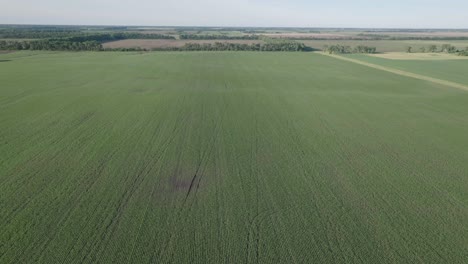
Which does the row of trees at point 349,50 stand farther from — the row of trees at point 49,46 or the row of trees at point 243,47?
the row of trees at point 49,46

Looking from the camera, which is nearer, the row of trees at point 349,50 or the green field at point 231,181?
the green field at point 231,181

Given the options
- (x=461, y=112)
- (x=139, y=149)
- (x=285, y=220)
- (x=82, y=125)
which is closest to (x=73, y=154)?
(x=139, y=149)

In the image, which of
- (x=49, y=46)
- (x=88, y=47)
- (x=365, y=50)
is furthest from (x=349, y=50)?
(x=49, y=46)

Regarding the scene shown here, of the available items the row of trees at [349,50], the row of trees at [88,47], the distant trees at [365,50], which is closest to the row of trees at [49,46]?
the row of trees at [88,47]

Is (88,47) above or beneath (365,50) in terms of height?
beneath

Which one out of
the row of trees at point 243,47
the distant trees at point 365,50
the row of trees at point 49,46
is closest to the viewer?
the row of trees at point 49,46

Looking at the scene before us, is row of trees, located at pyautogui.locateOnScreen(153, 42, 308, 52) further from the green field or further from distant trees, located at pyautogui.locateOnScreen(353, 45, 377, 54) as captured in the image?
the green field

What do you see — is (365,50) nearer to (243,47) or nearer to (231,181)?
(243,47)

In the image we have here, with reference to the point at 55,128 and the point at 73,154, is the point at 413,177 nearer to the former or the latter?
the point at 73,154
